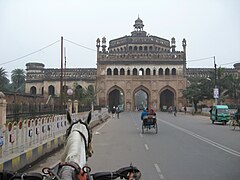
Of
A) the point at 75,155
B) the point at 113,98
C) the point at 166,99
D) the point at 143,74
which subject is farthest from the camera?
the point at 113,98

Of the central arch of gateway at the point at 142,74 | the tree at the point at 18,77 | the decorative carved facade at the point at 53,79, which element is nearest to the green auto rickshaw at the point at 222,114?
the central arch of gateway at the point at 142,74

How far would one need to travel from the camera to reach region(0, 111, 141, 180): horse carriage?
7.30ft

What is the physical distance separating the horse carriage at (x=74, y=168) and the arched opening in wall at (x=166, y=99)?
185 feet

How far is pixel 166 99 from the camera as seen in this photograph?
61094 millimetres

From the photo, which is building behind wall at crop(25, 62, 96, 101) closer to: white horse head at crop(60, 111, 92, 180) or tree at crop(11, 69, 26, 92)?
tree at crop(11, 69, 26, 92)

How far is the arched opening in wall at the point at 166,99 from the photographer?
59.1 metres

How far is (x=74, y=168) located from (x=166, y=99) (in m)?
59.7

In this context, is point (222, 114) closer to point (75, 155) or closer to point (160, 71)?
point (75, 155)

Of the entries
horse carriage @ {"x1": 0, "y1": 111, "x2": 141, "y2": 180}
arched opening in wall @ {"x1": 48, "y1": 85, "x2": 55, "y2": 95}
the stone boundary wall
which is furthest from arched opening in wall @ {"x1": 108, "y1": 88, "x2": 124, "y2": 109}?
horse carriage @ {"x1": 0, "y1": 111, "x2": 141, "y2": 180}

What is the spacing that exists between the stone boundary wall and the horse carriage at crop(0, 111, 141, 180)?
376 cm

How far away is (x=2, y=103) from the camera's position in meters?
9.43

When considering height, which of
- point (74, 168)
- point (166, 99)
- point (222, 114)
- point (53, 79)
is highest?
point (53, 79)

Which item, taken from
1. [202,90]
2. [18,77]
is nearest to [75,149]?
[202,90]

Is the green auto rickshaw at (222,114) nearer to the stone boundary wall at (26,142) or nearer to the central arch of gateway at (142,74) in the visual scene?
the stone boundary wall at (26,142)
